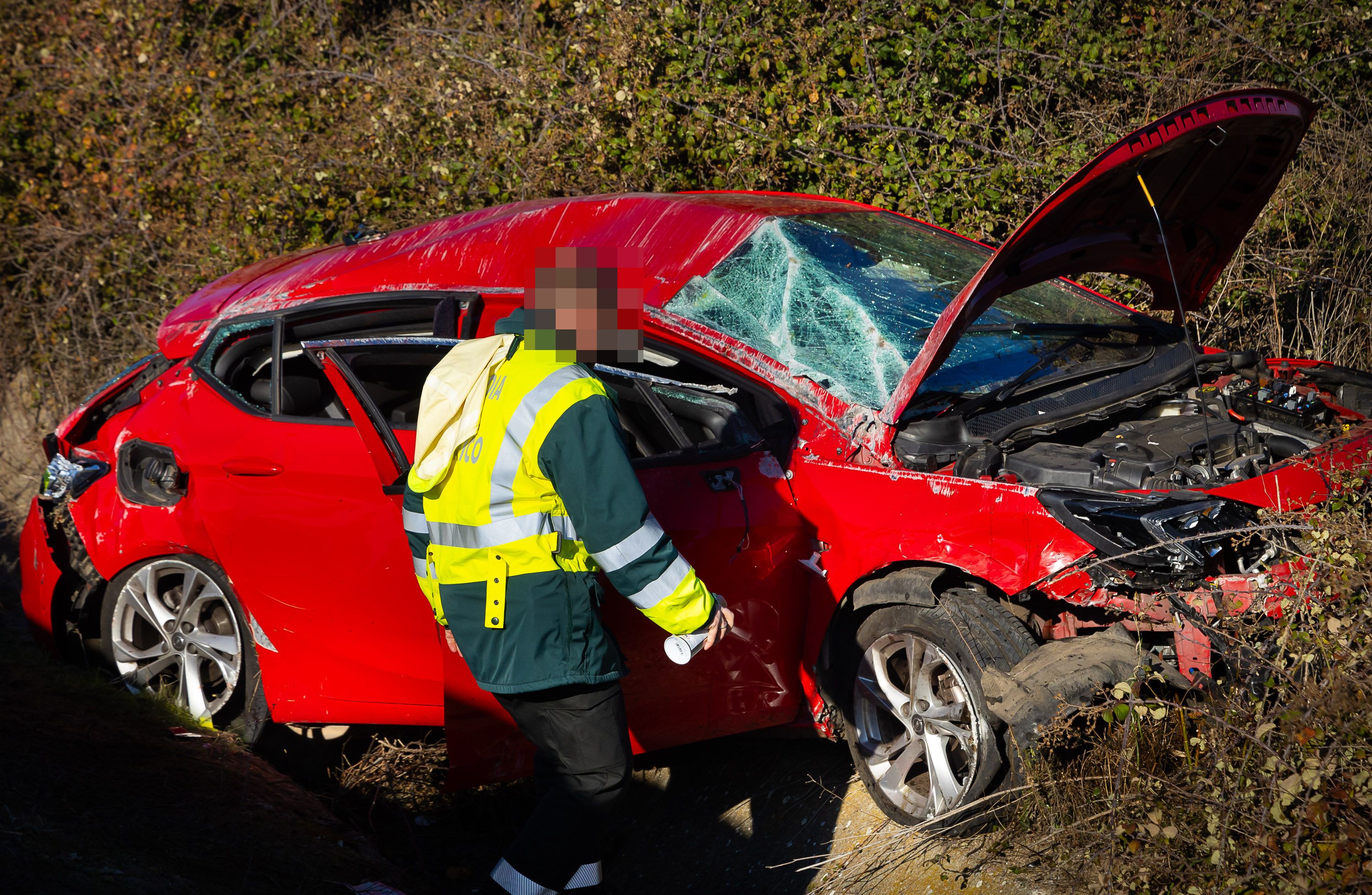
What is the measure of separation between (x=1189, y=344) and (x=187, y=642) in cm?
397

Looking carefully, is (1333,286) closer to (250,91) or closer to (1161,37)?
(1161,37)

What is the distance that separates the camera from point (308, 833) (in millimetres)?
3459

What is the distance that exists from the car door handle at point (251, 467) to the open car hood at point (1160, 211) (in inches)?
82.8

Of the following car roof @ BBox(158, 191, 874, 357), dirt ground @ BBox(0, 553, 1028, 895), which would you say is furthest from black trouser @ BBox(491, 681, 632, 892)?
car roof @ BBox(158, 191, 874, 357)

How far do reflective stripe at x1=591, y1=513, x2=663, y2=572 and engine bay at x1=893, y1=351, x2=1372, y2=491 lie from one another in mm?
1091

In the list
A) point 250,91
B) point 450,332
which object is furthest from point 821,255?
point 250,91

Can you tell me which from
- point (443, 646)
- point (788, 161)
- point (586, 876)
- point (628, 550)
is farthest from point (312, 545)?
point (788, 161)

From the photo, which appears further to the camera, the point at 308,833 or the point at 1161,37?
the point at 1161,37

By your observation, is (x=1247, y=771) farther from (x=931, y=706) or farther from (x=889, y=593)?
(x=889, y=593)

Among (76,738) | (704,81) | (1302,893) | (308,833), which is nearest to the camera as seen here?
(1302,893)

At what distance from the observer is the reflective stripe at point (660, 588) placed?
7.91ft

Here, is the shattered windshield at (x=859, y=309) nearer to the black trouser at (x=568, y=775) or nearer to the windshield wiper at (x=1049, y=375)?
the windshield wiper at (x=1049, y=375)

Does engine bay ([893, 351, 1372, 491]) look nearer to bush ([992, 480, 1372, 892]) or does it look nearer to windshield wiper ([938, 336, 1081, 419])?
windshield wiper ([938, 336, 1081, 419])

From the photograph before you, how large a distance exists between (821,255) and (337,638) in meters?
2.21
